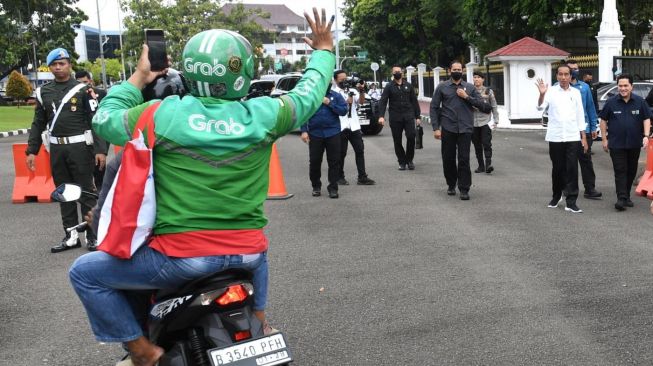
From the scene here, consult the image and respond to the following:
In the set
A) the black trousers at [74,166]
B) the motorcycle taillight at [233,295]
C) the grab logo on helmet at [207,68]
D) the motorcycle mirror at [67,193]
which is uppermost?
the grab logo on helmet at [207,68]

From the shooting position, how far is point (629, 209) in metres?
9.86

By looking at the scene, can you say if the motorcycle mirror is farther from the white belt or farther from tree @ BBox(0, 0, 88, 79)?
tree @ BBox(0, 0, 88, 79)

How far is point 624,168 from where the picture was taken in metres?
10.0

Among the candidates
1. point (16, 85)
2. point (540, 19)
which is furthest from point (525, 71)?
point (16, 85)

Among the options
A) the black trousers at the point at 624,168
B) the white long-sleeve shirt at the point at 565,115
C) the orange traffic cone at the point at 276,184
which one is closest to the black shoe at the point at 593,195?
the black trousers at the point at 624,168

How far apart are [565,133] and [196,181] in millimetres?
7432

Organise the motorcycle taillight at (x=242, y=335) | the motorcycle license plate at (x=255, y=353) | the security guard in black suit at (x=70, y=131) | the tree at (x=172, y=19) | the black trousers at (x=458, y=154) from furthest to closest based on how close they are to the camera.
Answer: the tree at (x=172, y=19)
the black trousers at (x=458, y=154)
the security guard in black suit at (x=70, y=131)
the motorcycle taillight at (x=242, y=335)
the motorcycle license plate at (x=255, y=353)

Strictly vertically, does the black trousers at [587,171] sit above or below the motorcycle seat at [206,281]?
below

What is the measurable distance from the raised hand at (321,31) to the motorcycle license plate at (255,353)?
124 centimetres

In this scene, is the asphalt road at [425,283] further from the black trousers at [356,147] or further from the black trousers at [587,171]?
the black trousers at [356,147]

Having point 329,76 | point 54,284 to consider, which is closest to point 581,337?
point 329,76

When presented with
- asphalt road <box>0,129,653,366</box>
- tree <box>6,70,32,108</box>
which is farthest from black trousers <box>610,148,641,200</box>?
tree <box>6,70,32,108</box>

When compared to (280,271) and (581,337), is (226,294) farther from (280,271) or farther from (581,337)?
(280,271)

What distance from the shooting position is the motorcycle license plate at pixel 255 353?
299 centimetres
